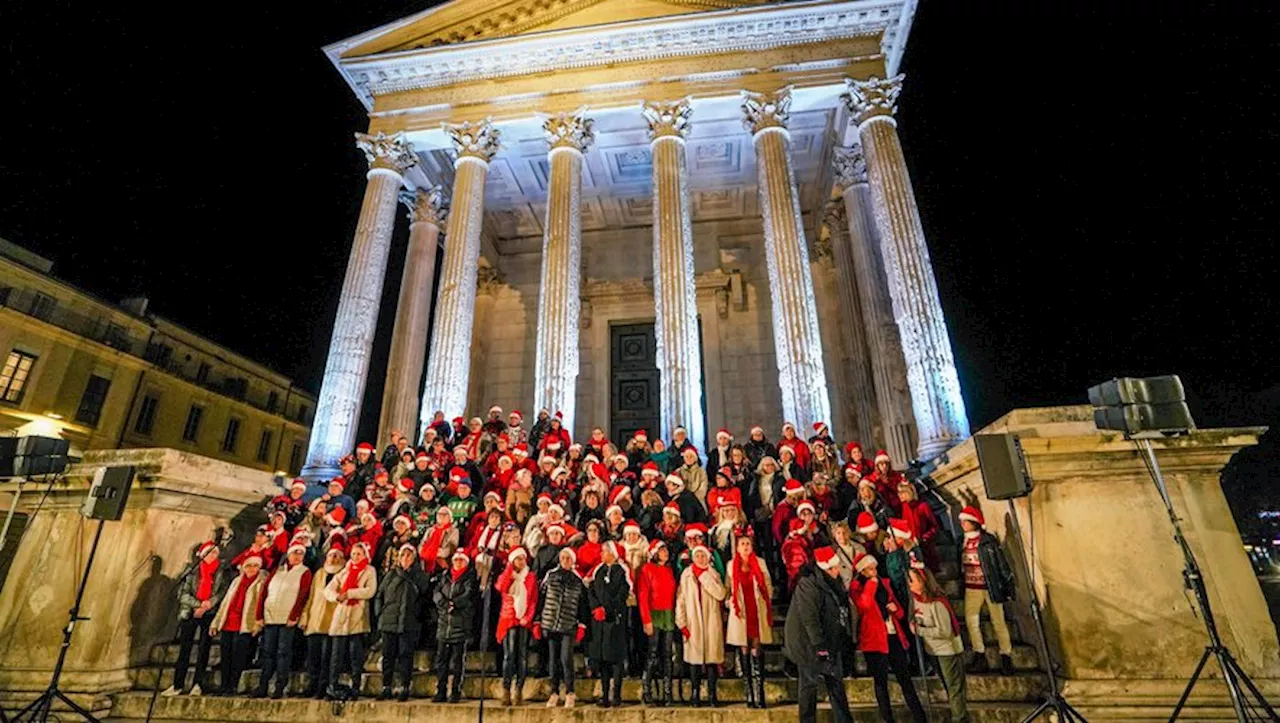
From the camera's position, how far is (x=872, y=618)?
4.63m

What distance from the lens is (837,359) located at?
16.4 m

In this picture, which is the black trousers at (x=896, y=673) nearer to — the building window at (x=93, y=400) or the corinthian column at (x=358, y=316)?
the corinthian column at (x=358, y=316)

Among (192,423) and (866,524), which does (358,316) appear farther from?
(192,423)

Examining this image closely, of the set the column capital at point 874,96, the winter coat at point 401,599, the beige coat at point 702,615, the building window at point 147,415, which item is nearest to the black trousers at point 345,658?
the winter coat at point 401,599

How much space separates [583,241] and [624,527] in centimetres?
1468

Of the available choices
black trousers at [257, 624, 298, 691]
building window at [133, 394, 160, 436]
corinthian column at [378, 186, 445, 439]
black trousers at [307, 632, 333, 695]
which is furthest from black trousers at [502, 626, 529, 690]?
building window at [133, 394, 160, 436]

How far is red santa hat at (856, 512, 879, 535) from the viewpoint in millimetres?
5781

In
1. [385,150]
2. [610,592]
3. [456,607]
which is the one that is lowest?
[456,607]

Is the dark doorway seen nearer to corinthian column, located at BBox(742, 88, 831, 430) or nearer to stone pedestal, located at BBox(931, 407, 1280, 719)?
corinthian column, located at BBox(742, 88, 831, 430)

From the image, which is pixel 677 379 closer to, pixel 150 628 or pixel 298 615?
pixel 298 615

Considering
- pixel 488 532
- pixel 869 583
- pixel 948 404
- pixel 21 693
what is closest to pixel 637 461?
pixel 488 532

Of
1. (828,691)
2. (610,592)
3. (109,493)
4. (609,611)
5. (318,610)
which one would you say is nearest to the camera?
(828,691)

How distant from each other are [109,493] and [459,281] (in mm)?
8206

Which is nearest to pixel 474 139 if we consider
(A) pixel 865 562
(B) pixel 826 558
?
(B) pixel 826 558
